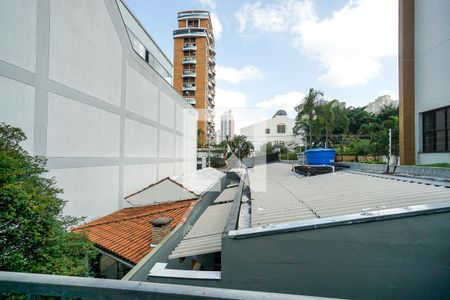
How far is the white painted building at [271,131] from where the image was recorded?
168ft

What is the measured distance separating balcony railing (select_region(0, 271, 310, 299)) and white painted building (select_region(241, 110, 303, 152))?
50.2 metres

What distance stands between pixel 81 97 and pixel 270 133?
4616 cm

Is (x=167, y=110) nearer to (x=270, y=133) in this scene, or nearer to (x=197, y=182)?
(x=197, y=182)

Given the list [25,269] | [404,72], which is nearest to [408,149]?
[404,72]

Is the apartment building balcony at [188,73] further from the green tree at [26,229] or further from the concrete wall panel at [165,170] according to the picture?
the green tree at [26,229]

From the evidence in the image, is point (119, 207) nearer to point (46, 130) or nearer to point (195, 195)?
point (195, 195)

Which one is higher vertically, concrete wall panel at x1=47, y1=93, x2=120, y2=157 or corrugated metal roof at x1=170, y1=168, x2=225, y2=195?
concrete wall panel at x1=47, y1=93, x2=120, y2=157

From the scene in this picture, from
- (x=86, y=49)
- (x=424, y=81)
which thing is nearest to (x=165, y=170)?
(x=86, y=49)

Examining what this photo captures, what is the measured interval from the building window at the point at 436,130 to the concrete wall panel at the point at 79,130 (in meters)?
16.0

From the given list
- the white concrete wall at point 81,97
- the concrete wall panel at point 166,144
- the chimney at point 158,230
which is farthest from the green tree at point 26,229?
the concrete wall panel at point 166,144

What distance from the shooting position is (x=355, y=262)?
11.1ft

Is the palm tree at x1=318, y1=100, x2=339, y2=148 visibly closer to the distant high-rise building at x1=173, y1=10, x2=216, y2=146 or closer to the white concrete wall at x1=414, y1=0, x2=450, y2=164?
the white concrete wall at x1=414, y1=0, x2=450, y2=164

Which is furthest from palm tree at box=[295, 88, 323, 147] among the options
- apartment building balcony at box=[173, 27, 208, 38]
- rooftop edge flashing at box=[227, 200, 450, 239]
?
apartment building balcony at box=[173, 27, 208, 38]

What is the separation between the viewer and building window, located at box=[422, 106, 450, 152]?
37.8ft
